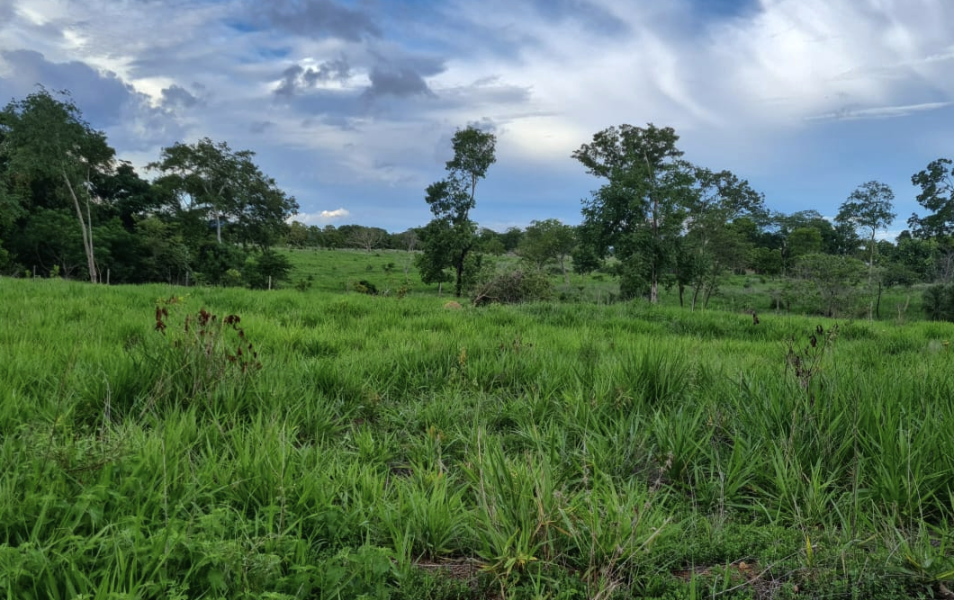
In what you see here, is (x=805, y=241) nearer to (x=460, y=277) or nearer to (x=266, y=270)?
(x=460, y=277)

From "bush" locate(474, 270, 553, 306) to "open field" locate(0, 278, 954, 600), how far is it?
10.7m

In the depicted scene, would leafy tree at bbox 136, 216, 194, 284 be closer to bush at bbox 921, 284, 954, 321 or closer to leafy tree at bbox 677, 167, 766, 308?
leafy tree at bbox 677, 167, 766, 308

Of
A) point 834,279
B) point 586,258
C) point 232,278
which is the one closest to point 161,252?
point 232,278

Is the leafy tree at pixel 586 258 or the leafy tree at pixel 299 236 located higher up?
the leafy tree at pixel 299 236

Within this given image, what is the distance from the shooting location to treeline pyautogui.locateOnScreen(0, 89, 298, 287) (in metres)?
34.2

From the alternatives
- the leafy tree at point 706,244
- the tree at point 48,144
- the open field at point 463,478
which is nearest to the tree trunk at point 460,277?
the leafy tree at point 706,244

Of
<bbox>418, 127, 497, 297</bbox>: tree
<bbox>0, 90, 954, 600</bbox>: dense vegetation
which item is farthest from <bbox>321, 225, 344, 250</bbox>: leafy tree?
<bbox>0, 90, 954, 600</bbox>: dense vegetation

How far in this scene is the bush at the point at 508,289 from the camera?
15.2 meters

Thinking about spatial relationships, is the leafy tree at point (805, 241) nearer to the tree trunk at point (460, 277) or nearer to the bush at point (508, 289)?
the tree trunk at point (460, 277)

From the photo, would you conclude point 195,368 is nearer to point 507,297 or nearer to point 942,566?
point 942,566

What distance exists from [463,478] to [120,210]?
191 feet

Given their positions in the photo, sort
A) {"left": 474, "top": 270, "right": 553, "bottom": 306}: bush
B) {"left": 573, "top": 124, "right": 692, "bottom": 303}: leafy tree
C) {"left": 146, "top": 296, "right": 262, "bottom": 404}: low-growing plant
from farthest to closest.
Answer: {"left": 573, "top": 124, "right": 692, "bottom": 303}: leafy tree < {"left": 474, "top": 270, "right": 553, "bottom": 306}: bush < {"left": 146, "top": 296, "right": 262, "bottom": 404}: low-growing plant

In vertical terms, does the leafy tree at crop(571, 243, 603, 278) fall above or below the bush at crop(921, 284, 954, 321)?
above

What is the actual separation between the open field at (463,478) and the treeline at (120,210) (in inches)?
1354
